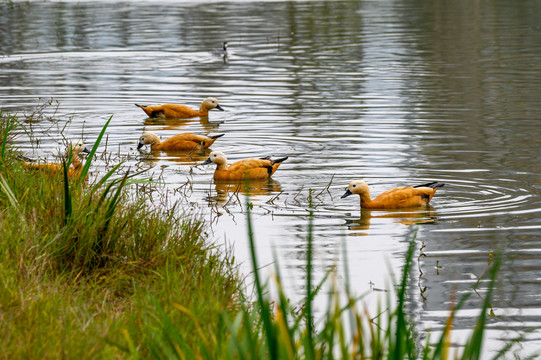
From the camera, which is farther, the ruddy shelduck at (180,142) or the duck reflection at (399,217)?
the ruddy shelduck at (180,142)

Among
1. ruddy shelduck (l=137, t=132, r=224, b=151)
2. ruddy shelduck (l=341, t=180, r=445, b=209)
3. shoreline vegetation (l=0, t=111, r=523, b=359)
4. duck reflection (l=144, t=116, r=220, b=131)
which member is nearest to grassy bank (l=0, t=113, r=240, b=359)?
shoreline vegetation (l=0, t=111, r=523, b=359)

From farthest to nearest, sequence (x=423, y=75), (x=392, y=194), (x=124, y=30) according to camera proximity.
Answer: (x=124, y=30)
(x=423, y=75)
(x=392, y=194)

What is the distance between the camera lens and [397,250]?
8.07m

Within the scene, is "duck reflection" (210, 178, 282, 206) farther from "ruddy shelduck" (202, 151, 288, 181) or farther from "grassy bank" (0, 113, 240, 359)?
"grassy bank" (0, 113, 240, 359)

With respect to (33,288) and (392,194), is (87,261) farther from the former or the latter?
(392,194)

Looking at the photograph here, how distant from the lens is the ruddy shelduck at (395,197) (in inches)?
378

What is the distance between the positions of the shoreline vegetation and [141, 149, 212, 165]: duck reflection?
523cm

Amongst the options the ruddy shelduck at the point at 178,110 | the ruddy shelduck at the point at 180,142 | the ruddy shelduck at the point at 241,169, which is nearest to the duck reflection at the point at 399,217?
the ruddy shelduck at the point at 241,169

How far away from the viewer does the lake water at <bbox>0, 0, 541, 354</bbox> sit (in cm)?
784

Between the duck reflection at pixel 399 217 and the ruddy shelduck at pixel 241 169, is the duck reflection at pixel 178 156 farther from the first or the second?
the duck reflection at pixel 399 217

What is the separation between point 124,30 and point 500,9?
1946 centimetres

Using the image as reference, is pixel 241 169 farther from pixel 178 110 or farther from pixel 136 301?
pixel 136 301

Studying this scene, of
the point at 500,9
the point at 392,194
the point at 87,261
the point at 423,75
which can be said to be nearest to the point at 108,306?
the point at 87,261

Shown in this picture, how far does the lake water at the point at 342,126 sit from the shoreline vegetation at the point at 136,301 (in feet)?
1.39
